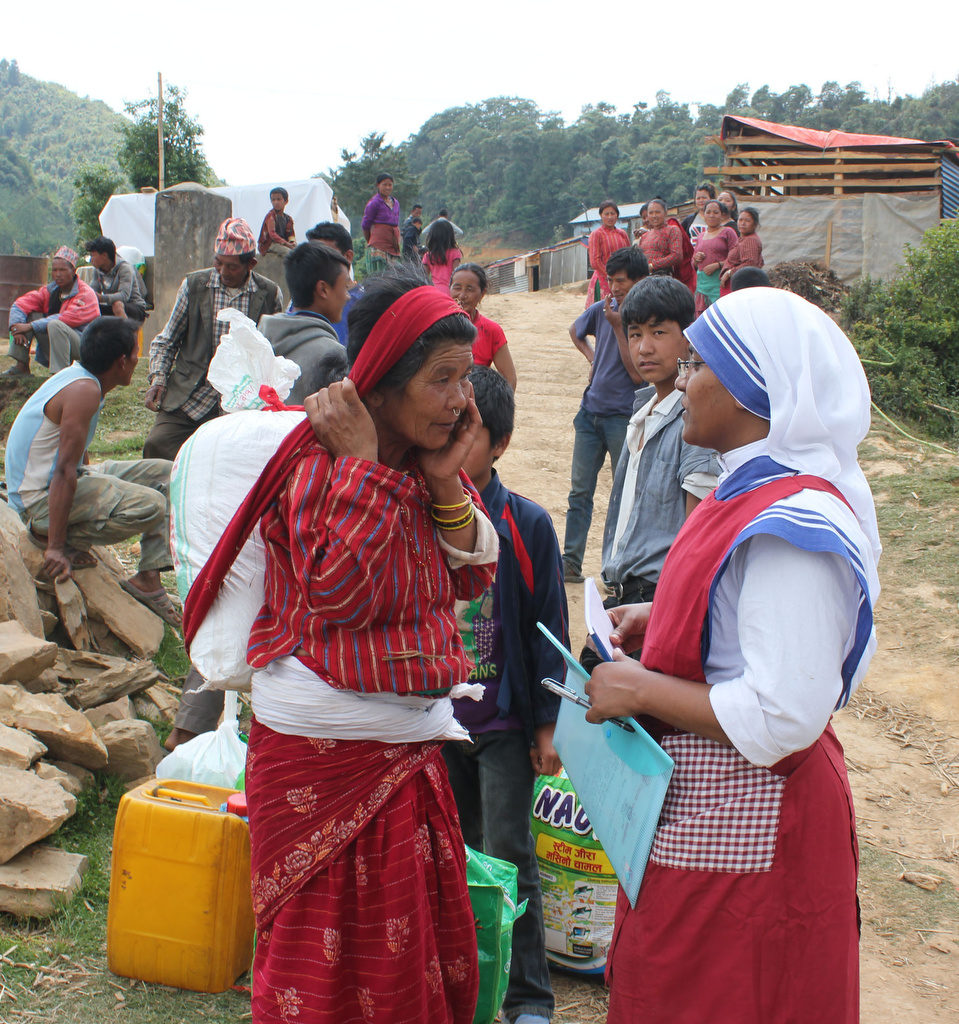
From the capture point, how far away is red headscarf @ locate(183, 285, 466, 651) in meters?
1.72

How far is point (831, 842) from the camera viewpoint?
166cm

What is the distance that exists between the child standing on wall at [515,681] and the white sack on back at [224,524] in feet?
2.82

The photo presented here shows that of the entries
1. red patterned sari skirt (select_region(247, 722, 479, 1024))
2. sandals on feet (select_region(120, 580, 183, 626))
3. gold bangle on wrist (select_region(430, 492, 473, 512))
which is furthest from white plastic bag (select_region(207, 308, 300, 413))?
sandals on feet (select_region(120, 580, 183, 626))

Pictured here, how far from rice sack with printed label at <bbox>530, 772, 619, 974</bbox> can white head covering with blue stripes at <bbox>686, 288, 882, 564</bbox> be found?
1566 mm

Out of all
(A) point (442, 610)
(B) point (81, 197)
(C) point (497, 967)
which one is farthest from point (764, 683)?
(B) point (81, 197)

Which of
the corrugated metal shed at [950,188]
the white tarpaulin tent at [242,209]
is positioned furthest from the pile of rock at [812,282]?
the white tarpaulin tent at [242,209]

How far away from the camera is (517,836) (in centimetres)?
266

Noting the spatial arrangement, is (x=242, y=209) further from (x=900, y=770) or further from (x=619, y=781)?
(x=619, y=781)

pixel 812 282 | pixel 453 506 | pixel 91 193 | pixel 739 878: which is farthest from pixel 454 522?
pixel 91 193

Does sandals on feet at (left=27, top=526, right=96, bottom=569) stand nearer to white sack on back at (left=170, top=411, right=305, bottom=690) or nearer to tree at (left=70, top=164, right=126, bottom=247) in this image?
white sack on back at (left=170, top=411, right=305, bottom=690)

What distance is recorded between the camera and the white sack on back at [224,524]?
185 cm

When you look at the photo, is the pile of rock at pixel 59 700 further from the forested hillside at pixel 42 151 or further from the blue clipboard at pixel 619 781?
the forested hillside at pixel 42 151

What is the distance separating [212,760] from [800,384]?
92.1 inches

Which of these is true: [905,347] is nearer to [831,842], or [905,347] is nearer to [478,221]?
[831,842]
